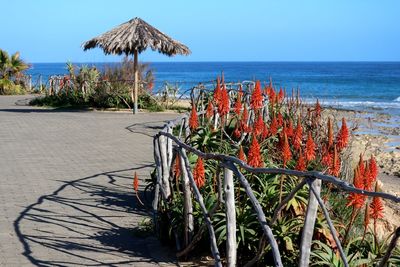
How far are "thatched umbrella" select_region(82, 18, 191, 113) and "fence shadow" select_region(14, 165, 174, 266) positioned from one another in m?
10.6

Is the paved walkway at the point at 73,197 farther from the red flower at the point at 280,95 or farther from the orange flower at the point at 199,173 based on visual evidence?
the red flower at the point at 280,95

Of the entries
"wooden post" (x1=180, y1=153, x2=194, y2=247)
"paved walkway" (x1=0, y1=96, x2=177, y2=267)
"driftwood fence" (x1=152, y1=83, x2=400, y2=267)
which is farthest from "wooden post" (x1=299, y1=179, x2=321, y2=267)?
"paved walkway" (x1=0, y1=96, x2=177, y2=267)

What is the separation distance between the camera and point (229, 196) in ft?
15.0

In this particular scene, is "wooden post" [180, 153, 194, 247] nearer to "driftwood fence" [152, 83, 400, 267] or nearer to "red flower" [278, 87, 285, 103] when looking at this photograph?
"driftwood fence" [152, 83, 400, 267]

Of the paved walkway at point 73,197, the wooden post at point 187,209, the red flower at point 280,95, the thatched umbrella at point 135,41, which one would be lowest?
→ the paved walkway at point 73,197

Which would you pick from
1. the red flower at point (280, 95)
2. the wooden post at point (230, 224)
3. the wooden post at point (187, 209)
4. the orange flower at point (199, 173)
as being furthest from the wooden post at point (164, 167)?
the red flower at point (280, 95)

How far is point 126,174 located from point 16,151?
3.39 metres

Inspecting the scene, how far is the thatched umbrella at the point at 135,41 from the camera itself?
19.0 metres

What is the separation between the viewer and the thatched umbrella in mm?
18969

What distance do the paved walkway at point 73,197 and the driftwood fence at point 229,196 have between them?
1.67 ft

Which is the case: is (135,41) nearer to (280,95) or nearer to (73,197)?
(280,95)

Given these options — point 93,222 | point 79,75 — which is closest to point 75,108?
point 79,75

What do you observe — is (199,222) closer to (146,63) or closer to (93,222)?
(93,222)

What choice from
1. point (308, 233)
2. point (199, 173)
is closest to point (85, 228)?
point (199, 173)
